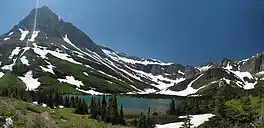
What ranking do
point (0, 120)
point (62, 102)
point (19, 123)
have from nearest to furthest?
point (0, 120) < point (19, 123) < point (62, 102)

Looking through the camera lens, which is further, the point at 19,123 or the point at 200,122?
the point at 200,122

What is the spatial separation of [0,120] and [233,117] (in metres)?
68.5

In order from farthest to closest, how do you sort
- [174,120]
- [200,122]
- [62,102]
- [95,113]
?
[62,102]
[95,113]
[174,120]
[200,122]

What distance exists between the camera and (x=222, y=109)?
85.2m

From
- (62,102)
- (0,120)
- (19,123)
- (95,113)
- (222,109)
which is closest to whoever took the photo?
(0,120)

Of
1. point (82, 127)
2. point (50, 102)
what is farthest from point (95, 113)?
point (82, 127)

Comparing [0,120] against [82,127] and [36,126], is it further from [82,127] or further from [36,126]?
[82,127]

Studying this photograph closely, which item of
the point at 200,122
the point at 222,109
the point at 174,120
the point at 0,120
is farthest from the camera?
the point at 222,109

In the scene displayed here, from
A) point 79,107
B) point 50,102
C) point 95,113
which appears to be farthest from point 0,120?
point 50,102

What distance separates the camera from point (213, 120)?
66125 mm

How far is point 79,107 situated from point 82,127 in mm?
75729

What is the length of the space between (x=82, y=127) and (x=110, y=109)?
2359 inches

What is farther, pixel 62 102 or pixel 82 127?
pixel 62 102

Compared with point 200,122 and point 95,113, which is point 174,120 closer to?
point 200,122
